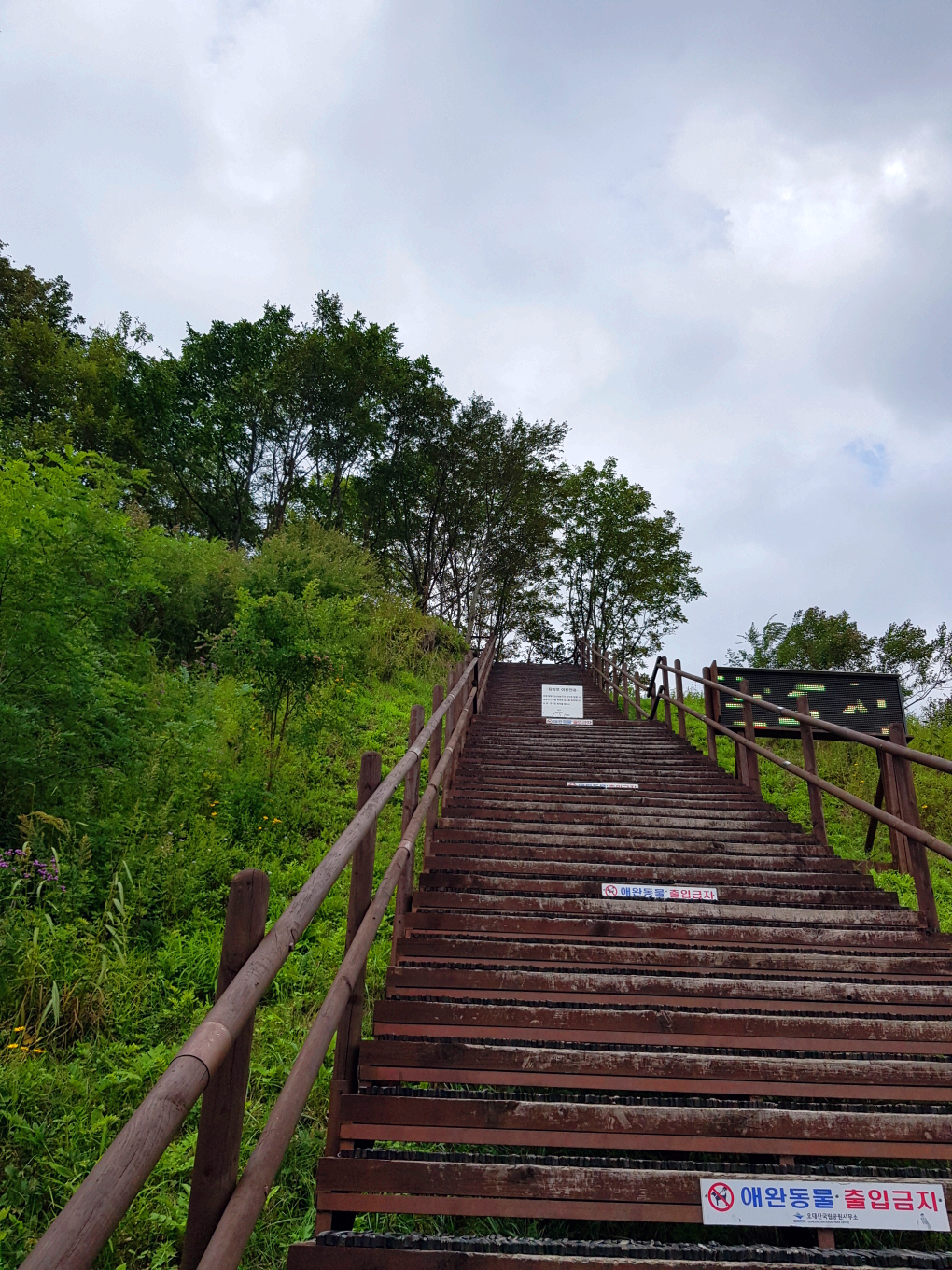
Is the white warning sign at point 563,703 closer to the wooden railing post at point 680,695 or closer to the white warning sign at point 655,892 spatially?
the wooden railing post at point 680,695

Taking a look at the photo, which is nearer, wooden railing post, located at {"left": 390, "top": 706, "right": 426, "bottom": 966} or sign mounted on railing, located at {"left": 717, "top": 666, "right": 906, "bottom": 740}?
wooden railing post, located at {"left": 390, "top": 706, "right": 426, "bottom": 966}

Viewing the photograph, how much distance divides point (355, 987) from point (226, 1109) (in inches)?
49.6

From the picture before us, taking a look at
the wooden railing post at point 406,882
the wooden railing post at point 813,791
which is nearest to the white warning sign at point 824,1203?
the wooden railing post at point 406,882

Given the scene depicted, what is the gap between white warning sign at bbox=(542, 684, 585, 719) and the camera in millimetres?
11008

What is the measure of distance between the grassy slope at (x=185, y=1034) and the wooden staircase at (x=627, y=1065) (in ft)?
1.89

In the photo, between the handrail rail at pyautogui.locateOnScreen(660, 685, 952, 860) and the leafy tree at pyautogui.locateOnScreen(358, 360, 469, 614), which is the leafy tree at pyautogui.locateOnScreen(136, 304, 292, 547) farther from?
the handrail rail at pyautogui.locateOnScreen(660, 685, 952, 860)

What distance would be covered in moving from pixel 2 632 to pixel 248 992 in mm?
3921

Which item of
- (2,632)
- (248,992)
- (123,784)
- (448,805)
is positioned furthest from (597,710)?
(248,992)

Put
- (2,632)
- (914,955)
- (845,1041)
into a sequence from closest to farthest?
(845,1041) < (914,955) < (2,632)

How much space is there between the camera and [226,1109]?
3.92 feet

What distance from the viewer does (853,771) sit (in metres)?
10.5

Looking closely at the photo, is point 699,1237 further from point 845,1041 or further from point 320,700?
point 320,700

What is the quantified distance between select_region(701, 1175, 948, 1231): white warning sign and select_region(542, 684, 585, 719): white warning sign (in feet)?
29.1

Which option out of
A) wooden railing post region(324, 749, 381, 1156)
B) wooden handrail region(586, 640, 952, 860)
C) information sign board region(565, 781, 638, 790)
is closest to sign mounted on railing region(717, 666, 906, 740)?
wooden handrail region(586, 640, 952, 860)
